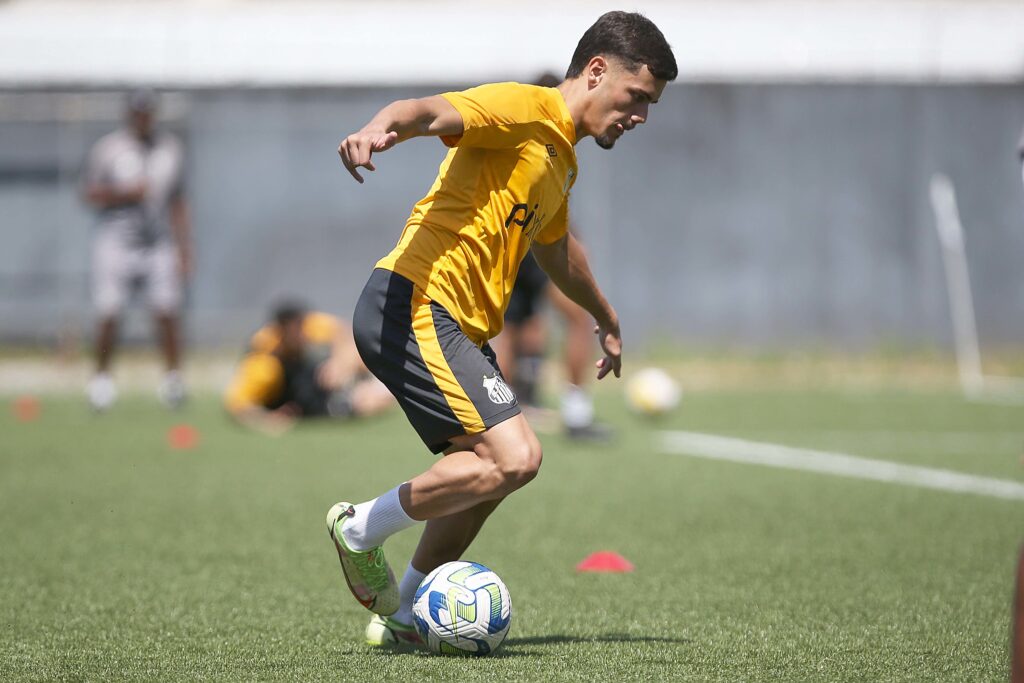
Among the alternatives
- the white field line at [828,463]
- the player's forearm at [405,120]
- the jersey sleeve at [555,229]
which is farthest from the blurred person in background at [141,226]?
the player's forearm at [405,120]

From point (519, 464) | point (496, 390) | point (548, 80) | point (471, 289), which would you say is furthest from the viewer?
point (548, 80)

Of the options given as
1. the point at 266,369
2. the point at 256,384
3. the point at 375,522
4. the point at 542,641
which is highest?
the point at 375,522

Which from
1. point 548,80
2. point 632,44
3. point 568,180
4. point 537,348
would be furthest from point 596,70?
point 537,348

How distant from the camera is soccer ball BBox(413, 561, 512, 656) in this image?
393cm

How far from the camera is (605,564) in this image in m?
5.37

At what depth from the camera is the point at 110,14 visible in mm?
17750

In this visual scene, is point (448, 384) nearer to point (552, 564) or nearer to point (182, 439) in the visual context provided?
point (552, 564)

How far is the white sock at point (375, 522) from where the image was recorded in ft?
13.2

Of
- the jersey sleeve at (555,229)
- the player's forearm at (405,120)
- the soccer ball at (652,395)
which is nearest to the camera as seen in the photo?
the player's forearm at (405,120)

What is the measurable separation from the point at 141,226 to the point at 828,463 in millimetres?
6430

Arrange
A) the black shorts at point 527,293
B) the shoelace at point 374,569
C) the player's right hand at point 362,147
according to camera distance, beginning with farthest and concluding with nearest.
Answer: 1. the black shorts at point 527,293
2. the shoelace at point 374,569
3. the player's right hand at point 362,147

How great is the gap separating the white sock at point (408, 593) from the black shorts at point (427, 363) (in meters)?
0.47

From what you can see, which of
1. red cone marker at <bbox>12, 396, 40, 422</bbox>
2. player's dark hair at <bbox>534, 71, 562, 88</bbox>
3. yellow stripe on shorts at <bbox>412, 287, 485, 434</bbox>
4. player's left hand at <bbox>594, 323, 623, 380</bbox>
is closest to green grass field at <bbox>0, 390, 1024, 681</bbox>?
yellow stripe on shorts at <bbox>412, 287, 485, 434</bbox>

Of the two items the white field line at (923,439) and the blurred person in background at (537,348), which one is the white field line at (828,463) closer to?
the white field line at (923,439)
